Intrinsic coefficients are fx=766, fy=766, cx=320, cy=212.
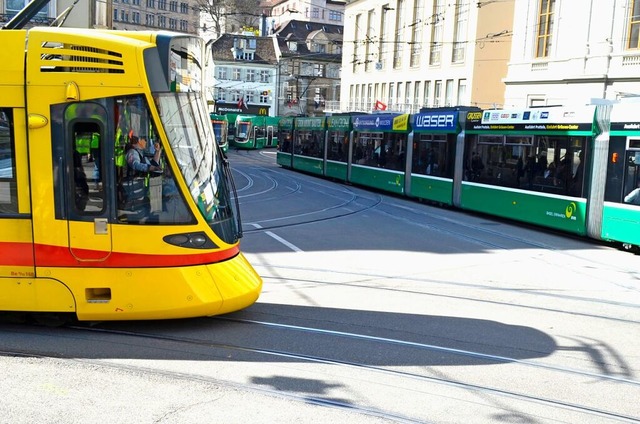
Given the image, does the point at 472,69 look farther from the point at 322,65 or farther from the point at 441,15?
the point at 322,65

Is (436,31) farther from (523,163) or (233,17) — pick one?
(233,17)

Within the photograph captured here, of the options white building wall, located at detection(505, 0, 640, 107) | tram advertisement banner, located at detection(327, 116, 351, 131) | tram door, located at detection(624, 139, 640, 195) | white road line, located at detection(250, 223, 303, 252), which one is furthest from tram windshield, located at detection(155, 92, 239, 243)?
white building wall, located at detection(505, 0, 640, 107)

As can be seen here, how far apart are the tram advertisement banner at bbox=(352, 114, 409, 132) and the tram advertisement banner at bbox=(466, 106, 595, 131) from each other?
516 centimetres

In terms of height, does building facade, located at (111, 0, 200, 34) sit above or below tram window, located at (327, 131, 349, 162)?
above

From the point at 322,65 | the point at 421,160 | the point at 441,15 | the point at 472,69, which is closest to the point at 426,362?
the point at 421,160

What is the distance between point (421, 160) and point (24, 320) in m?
19.0

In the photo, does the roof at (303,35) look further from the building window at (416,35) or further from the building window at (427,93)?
the building window at (427,93)

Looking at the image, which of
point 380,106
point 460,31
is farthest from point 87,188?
point 380,106

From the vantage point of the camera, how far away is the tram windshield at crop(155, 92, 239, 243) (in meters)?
7.27

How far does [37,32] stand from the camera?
23.6ft

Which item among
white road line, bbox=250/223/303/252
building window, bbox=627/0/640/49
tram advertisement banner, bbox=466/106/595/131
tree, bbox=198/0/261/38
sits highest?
tree, bbox=198/0/261/38

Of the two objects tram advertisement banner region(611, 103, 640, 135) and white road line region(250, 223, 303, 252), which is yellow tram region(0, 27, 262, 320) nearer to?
white road line region(250, 223, 303, 252)

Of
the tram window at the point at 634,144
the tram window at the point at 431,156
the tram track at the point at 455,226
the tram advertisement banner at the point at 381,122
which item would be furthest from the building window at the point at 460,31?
the tram window at the point at 634,144

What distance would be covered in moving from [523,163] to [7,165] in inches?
567
